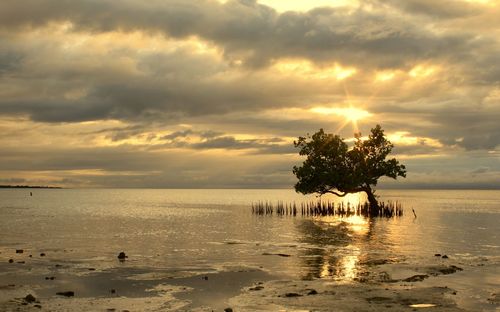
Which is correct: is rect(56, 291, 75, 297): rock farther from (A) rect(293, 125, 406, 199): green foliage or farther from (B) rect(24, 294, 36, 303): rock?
(A) rect(293, 125, 406, 199): green foliage

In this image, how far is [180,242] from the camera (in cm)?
4828

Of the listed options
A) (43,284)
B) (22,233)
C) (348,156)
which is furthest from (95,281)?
(348,156)

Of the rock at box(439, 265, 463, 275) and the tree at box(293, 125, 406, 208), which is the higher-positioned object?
the tree at box(293, 125, 406, 208)

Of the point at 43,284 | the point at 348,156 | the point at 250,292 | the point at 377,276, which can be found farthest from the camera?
the point at 348,156

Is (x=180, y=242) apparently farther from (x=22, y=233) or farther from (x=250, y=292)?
(x=250, y=292)

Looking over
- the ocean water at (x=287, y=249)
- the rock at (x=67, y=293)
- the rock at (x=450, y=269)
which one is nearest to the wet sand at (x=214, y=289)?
the rock at (x=450, y=269)

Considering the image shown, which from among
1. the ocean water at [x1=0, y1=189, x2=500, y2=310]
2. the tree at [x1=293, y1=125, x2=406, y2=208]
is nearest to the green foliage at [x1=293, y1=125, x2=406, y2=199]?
the tree at [x1=293, y1=125, x2=406, y2=208]

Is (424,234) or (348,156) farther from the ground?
(348,156)

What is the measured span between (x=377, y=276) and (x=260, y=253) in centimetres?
1285

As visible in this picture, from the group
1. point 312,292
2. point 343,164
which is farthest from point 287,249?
point 343,164

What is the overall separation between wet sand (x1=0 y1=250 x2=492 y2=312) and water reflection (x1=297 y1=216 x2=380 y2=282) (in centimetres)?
118

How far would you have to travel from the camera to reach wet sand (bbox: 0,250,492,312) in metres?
21.2

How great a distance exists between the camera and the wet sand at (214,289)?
21.2m

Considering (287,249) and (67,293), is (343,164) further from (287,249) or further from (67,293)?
(67,293)
